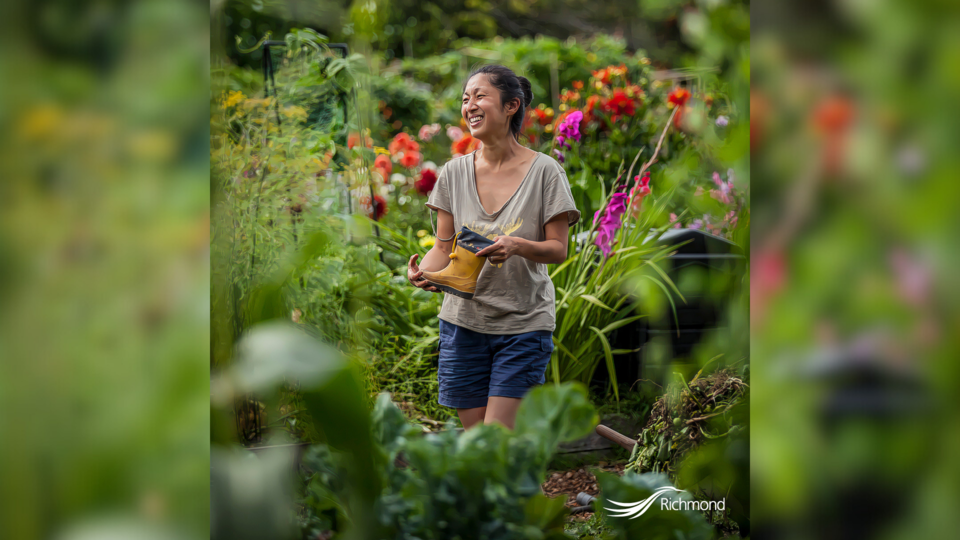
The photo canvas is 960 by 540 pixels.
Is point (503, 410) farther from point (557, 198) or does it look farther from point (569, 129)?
point (569, 129)

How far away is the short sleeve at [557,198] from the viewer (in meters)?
1.67

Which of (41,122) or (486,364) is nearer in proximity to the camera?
(41,122)

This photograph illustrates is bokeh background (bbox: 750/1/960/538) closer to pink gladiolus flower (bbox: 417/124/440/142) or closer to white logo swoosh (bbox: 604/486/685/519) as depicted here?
white logo swoosh (bbox: 604/486/685/519)

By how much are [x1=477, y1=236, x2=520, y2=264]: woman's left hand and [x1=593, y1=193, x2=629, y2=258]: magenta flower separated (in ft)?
3.68

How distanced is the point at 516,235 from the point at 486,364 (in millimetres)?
378

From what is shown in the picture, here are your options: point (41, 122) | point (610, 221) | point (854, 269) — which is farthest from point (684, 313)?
point (41, 122)

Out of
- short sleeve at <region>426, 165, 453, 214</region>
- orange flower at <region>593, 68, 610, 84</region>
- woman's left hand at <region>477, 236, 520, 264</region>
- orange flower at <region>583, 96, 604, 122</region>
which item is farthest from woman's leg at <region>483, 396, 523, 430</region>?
orange flower at <region>593, 68, 610, 84</region>

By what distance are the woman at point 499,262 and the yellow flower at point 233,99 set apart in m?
0.69

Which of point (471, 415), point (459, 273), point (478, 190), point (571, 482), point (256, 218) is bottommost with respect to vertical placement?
point (571, 482)

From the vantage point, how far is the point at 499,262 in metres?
1.62

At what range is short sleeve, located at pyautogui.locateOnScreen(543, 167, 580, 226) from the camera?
1.67m

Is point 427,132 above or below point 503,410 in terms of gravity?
above

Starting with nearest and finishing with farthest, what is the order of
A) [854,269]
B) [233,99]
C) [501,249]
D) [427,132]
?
1. [854,269]
2. [233,99]
3. [501,249]
4. [427,132]

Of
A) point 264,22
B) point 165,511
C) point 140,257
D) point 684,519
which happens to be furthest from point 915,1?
point 165,511
